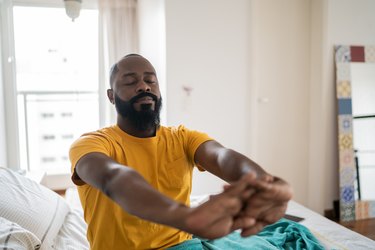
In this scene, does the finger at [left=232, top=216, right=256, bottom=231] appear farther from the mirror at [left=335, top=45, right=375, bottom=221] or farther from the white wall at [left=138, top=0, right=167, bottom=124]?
the mirror at [left=335, top=45, right=375, bottom=221]

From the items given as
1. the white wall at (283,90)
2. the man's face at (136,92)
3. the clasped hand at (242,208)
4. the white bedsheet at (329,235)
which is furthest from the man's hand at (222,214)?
the white wall at (283,90)

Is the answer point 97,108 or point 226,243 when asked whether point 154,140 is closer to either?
point 226,243

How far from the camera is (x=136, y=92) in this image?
1.07m

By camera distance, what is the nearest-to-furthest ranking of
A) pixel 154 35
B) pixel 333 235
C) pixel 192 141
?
pixel 192 141
pixel 333 235
pixel 154 35

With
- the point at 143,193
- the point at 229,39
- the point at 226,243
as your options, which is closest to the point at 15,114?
the point at 229,39

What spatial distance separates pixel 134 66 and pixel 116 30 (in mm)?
2144

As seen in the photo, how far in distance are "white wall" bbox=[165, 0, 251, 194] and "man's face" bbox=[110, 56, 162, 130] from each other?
1.37m

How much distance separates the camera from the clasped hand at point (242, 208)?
0.55 meters

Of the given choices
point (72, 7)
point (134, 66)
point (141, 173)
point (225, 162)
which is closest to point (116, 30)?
point (72, 7)

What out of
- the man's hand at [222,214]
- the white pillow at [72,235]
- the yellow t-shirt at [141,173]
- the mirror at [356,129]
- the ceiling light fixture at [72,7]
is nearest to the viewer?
the man's hand at [222,214]

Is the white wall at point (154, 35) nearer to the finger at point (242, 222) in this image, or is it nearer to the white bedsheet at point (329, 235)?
the white bedsheet at point (329, 235)

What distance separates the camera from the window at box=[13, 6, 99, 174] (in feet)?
10.0

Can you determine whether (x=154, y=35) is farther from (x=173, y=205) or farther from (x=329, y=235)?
(x=173, y=205)

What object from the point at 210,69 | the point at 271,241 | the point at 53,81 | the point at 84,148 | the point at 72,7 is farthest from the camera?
the point at 53,81
